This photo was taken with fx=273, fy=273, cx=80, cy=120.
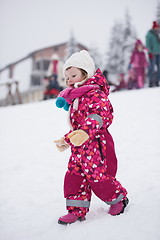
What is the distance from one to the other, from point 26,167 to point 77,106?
1.78 m

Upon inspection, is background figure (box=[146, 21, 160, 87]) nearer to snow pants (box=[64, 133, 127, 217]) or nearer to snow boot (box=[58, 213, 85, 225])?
snow pants (box=[64, 133, 127, 217])

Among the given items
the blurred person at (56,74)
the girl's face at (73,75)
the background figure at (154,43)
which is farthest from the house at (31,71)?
the girl's face at (73,75)

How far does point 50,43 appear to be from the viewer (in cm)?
2364

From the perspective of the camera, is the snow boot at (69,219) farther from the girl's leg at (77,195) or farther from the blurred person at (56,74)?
the blurred person at (56,74)

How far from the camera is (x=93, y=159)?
2020mm

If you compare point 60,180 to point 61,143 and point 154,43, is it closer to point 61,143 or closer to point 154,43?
point 61,143

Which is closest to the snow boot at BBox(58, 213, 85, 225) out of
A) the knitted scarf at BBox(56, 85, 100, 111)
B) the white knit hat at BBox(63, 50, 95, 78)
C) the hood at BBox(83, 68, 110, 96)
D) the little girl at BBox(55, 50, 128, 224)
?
the little girl at BBox(55, 50, 128, 224)

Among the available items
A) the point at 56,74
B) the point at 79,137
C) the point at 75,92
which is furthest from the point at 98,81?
the point at 56,74

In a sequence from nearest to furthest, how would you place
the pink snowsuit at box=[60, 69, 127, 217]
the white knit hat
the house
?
1. the pink snowsuit at box=[60, 69, 127, 217]
2. the white knit hat
3. the house

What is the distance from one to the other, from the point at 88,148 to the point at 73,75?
0.60m

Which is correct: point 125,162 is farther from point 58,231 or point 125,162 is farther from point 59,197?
point 58,231

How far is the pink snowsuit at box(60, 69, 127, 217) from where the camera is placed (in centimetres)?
200

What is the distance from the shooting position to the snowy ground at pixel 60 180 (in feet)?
6.07

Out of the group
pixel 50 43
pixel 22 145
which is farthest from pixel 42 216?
pixel 50 43
